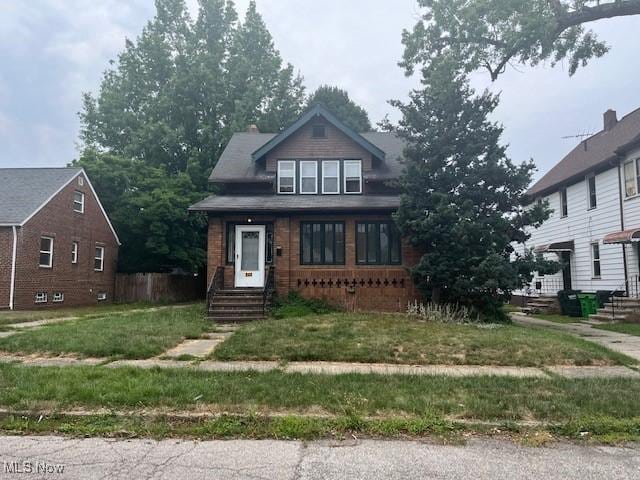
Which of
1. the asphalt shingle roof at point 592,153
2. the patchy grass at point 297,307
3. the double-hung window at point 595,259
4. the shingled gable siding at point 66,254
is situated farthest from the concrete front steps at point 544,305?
the shingled gable siding at point 66,254

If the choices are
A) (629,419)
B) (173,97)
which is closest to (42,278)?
(173,97)

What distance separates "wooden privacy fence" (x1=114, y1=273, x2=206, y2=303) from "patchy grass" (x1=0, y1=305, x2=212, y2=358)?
1153 centimetres

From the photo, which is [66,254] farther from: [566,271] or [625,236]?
[566,271]

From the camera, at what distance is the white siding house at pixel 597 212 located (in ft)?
54.0

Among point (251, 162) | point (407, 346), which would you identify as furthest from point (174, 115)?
point (407, 346)

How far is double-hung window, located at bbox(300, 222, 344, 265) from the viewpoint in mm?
15766

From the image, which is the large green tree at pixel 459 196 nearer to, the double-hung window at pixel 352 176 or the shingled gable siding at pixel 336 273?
the shingled gable siding at pixel 336 273

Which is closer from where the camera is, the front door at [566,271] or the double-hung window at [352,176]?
the double-hung window at [352,176]

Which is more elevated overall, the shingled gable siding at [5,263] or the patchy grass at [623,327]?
the shingled gable siding at [5,263]

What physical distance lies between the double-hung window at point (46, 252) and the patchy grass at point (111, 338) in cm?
968

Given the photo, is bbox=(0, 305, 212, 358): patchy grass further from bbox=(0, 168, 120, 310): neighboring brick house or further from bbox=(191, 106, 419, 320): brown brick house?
bbox=(0, 168, 120, 310): neighboring brick house

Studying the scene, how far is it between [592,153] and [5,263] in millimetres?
25247

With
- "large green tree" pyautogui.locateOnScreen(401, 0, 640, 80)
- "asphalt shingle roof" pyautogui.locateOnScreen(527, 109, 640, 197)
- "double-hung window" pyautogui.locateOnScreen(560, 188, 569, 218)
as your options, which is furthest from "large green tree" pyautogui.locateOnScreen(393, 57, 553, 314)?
"double-hung window" pyautogui.locateOnScreen(560, 188, 569, 218)

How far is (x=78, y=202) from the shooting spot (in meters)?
21.8
